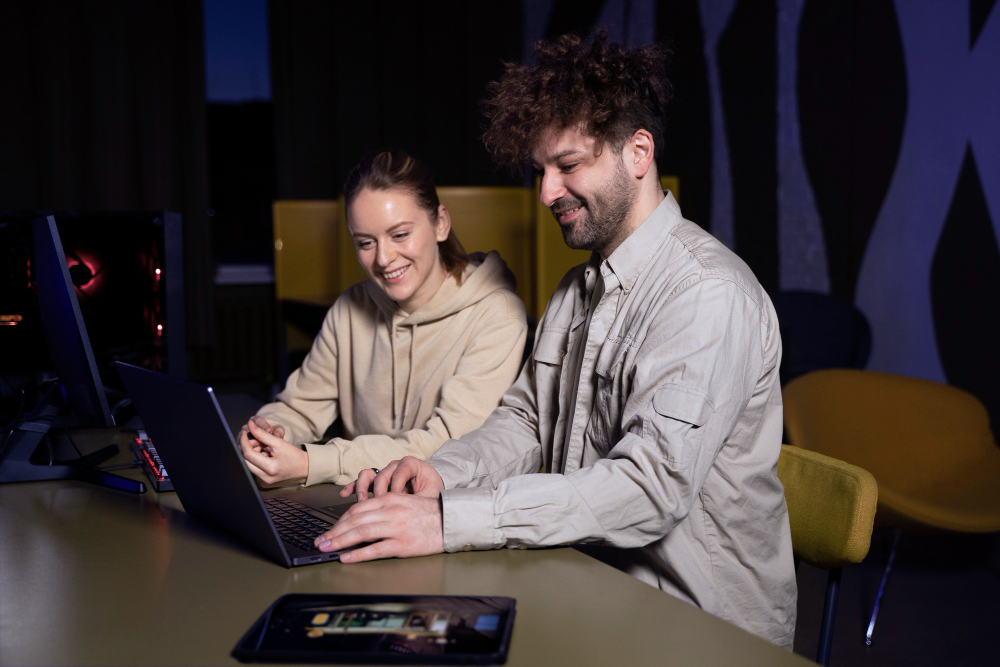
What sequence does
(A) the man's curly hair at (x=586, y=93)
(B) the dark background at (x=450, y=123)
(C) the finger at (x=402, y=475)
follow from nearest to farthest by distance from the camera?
(C) the finger at (x=402, y=475), (A) the man's curly hair at (x=586, y=93), (B) the dark background at (x=450, y=123)

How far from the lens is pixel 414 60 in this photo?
5539 millimetres

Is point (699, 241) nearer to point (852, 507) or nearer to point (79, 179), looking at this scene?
point (852, 507)

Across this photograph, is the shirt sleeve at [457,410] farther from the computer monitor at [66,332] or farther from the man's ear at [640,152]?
the man's ear at [640,152]

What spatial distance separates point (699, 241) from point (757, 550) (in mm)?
432

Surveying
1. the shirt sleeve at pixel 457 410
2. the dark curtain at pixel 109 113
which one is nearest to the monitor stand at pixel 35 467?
the shirt sleeve at pixel 457 410

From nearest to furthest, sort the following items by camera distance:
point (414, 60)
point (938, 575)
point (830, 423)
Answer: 1. point (830, 423)
2. point (938, 575)
3. point (414, 60)

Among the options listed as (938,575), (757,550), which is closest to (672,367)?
(757,550)

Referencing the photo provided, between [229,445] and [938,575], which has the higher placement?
[229,445]

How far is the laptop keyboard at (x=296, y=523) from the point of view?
1.00 m

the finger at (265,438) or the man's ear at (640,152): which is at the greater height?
the man's ear at (640,152)

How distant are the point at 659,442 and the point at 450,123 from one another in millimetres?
4909

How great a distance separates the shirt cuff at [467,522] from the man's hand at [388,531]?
0.01 meters

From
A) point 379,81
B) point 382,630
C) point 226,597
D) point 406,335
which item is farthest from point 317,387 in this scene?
point 379,81

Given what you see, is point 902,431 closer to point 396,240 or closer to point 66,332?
point 396,240
